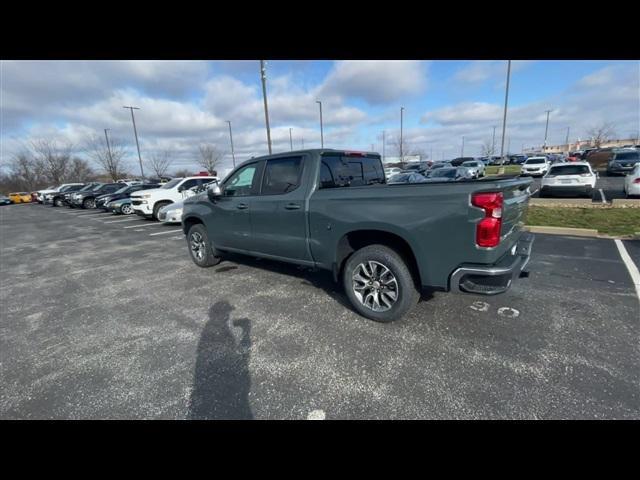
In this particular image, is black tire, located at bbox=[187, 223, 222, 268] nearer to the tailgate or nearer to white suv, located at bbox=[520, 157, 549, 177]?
the tailgate

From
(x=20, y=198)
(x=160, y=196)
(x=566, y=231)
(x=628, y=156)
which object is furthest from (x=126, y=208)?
(x=20, y=198)

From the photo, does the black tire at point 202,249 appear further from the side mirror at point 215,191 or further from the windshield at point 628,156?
the windshield at point 628,156

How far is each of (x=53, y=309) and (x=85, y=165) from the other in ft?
210

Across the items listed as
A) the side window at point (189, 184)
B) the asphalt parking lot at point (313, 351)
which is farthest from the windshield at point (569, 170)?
the side window at point (189, 184)

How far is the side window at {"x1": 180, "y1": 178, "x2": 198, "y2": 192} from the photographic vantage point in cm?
1295

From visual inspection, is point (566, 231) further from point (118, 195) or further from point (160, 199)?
point (118, 195)

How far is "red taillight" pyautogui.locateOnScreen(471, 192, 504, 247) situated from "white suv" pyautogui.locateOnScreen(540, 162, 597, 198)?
471 inches

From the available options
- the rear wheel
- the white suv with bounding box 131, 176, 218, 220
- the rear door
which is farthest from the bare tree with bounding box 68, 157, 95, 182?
the rear door

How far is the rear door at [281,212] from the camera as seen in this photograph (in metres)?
3.98

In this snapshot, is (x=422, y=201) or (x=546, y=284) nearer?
(x=422, y=201)

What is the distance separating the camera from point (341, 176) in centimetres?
416

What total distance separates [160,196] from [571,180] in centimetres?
1647
